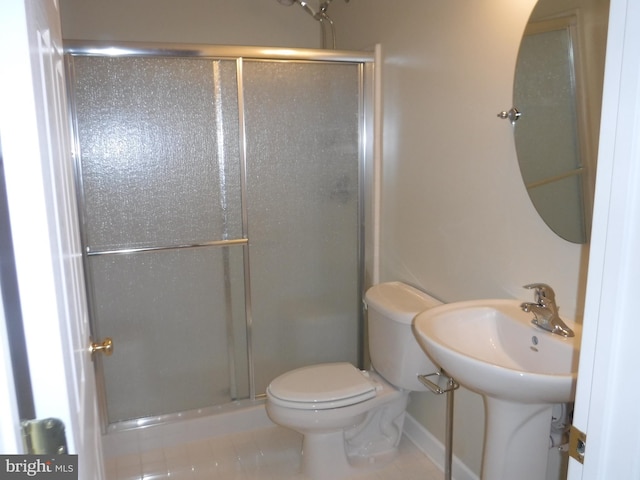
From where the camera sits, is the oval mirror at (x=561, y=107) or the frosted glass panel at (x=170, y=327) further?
the frosted glass panel at (x=170, y=327)

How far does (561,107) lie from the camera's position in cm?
143

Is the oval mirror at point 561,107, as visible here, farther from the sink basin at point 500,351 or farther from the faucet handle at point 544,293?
the sink basin at point 500,351

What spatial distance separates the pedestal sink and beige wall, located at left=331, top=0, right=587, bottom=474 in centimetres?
17

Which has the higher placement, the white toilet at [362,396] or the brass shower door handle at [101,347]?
the brass shower door handle at [101,347]

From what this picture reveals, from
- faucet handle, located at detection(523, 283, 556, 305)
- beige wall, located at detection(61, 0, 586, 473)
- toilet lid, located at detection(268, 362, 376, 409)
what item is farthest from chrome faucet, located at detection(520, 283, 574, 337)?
toilet lid, located at detection(268, 362, 376, 409)

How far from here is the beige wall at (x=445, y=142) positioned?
161 centimetres

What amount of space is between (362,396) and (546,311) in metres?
0.91

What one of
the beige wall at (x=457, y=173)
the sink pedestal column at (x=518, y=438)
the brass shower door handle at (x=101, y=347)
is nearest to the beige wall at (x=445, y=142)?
the beige wall at (x=457, y=173)

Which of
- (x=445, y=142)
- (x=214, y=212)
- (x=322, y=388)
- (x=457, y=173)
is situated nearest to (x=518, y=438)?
(x=322, y=388)

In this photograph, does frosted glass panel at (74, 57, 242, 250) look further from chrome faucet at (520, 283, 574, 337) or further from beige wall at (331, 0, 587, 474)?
chrome faucet at (520, 283, 574, 337)

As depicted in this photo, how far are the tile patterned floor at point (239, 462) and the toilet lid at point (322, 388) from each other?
40 centimetres

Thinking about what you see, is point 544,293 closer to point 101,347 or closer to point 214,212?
point 101,347

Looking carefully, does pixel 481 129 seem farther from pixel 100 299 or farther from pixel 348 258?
pixel 100 299

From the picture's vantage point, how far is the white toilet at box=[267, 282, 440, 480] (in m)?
1.98
